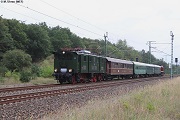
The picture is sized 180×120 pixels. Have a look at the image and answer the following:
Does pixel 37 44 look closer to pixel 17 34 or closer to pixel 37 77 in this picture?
pixel 17 34

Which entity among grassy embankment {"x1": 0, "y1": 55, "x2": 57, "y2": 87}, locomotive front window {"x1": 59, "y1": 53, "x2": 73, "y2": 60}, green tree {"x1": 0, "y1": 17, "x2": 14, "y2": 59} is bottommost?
grassy embankment {"x1": 0, "y1": 55, "x2": 57, "y2": 87}

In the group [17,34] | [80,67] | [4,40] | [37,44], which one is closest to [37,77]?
[80,67]

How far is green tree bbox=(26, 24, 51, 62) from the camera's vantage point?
6331 centimetres

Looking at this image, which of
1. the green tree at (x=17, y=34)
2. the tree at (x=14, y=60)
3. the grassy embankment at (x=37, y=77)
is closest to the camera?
the grassy embankment at (x=37, y=77)

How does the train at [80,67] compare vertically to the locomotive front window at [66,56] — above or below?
below

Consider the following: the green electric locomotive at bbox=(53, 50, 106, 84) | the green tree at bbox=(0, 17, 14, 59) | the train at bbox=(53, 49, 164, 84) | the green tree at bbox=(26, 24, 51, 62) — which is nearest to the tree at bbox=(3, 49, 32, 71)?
the green tree at bbox=(0, 17, 14, 59)

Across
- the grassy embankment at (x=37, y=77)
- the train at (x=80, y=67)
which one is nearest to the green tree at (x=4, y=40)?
the grassy embankment at (x=37, y=77)

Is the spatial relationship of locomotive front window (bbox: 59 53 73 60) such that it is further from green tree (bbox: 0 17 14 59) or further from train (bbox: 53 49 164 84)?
green tree (bbox: 0 17 14 59)

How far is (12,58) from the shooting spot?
43.1 meters

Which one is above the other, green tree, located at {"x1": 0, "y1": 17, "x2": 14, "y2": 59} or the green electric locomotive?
green tree, located at {"x1": 0, "y1": 17, "x2": 14, "y2": 59}

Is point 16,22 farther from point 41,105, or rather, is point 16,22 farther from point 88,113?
point 88,113

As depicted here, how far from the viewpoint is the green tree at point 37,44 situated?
2493 inches

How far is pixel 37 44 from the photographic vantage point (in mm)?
63812

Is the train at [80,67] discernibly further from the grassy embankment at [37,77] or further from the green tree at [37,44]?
the green tree at [37,44]
